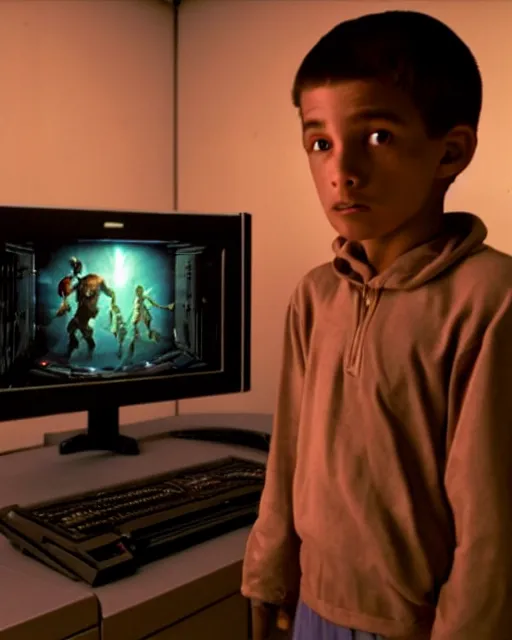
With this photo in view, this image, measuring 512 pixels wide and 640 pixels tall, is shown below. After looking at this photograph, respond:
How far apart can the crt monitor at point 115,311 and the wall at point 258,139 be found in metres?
0.34

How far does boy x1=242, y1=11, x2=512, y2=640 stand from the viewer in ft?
1.72

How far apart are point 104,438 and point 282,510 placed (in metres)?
0.73

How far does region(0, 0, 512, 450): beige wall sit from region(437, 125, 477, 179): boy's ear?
2.72 feet

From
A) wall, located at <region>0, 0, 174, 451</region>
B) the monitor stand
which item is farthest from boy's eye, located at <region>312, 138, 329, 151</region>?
wall, located at <region>0, 0, 174, 451</region>

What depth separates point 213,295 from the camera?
4.44 feet

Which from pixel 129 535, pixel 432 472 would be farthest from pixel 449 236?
pixel 129 535

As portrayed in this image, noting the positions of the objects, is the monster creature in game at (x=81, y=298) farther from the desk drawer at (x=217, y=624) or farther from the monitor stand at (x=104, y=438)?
the desk drawer at (x=217, y=624)

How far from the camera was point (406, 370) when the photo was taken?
1.86 ft

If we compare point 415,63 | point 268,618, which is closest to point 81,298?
point 268,618

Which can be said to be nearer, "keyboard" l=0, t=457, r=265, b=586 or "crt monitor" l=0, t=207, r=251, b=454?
"keyboard" l=0, t=457, r=265, b=586

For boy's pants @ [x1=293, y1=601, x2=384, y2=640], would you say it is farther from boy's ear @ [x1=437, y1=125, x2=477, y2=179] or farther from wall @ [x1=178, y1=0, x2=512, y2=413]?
wall @ [x1=178, y1=0, x2=512, y2=413]

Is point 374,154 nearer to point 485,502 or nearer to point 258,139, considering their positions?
point 485,502

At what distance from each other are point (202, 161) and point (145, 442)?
810 mm

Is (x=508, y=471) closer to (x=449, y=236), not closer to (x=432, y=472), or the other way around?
(x=432, y=472)
